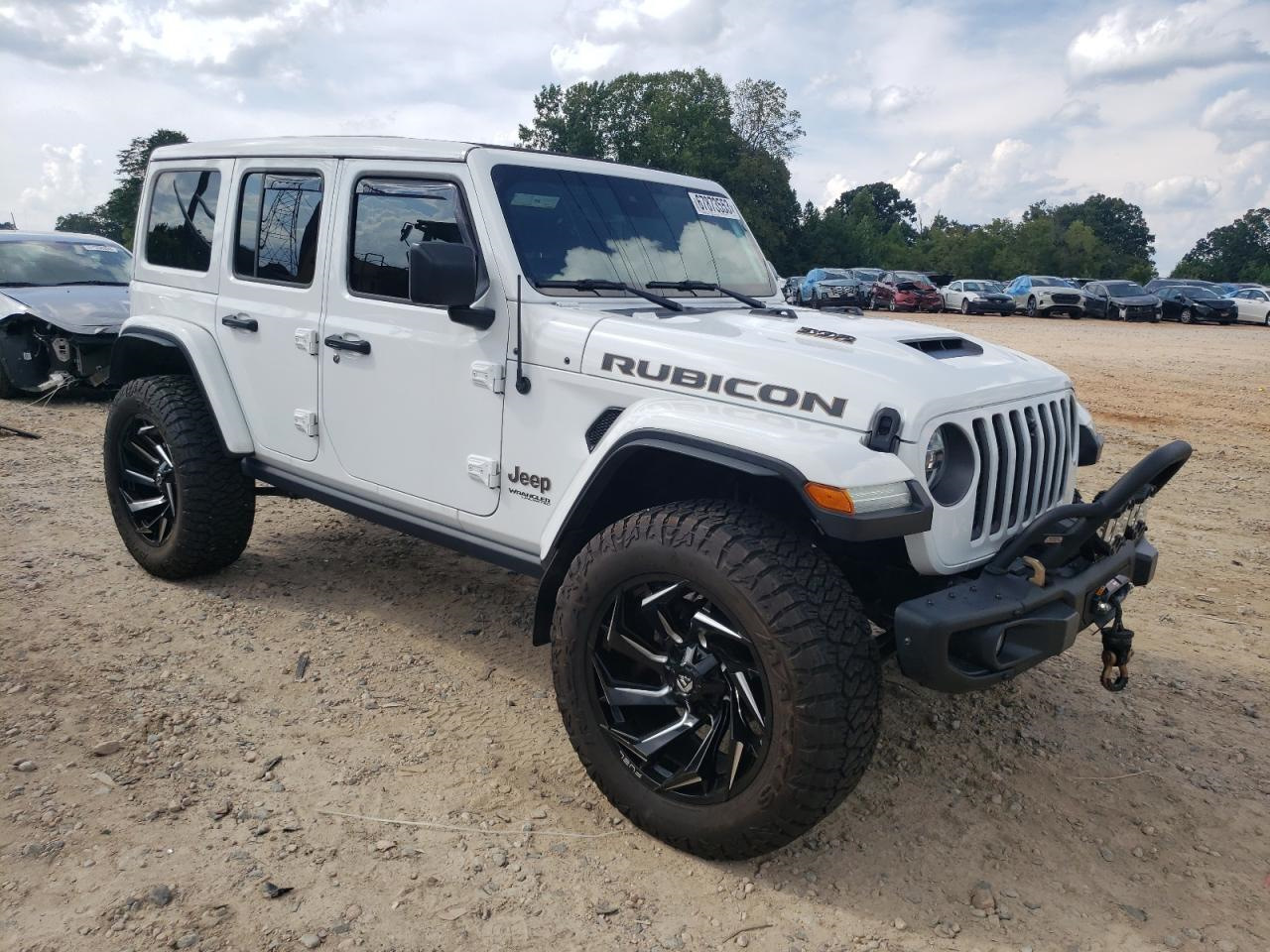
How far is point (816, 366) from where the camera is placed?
2.76 meters

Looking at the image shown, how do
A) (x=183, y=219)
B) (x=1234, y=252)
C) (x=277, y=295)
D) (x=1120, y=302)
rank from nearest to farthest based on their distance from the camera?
(x=277, y=295)
(x=183, y=219)
(x=1120, y=302)
(x=1234, y=252)

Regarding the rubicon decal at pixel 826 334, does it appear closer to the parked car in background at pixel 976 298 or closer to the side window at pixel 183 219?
the side window at pixel 183 219

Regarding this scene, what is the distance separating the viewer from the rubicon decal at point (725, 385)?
107 inches

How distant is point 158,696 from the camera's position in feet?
12.2

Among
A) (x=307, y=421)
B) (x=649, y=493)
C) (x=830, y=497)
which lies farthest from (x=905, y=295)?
(x=830, y=497)

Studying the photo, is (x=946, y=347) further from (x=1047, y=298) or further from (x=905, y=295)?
(x=1047, y=298)

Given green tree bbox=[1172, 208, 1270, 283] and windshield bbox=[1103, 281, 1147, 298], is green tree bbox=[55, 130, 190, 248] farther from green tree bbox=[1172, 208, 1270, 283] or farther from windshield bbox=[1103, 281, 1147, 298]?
green tree bbox=[1172, 208, 1270, 283]

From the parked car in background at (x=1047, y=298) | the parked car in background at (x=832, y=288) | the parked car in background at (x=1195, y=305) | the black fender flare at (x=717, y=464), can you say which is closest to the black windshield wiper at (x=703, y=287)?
the black fender flare at (x=717, y=464)

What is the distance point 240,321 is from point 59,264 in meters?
7.65

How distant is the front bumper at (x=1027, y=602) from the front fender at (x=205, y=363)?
3.11 metres

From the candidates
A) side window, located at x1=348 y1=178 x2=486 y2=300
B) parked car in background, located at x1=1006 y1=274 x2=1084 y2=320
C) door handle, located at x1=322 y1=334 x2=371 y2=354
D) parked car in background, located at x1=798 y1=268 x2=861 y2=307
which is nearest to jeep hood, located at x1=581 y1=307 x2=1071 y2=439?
side window, located at x1=348 y1=178 x2=486 y2=300

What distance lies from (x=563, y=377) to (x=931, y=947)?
197cm

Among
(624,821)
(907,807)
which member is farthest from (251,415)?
(907,807)

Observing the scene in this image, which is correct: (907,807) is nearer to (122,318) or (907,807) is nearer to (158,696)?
(158,696)
